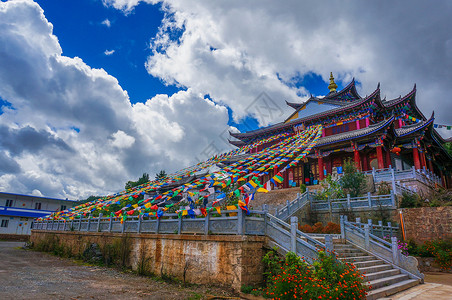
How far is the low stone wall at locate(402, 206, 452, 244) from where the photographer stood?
12789 mm

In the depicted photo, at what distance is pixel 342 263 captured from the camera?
6879 millimetres

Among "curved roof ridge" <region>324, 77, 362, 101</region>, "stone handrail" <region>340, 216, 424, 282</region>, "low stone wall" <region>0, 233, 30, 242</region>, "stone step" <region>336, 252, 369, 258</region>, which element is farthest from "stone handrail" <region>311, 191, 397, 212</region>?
"low stone wall" <region>0, 233, 30, 242</region>

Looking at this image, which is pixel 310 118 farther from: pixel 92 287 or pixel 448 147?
pixel 92 287

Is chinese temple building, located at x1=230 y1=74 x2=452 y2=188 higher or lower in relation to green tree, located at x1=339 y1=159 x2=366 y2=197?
higher

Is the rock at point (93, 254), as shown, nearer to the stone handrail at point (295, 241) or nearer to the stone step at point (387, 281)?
the stone handrail at point (295, 241)

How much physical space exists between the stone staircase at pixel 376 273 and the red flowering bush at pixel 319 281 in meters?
1.18

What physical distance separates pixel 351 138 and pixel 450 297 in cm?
1706

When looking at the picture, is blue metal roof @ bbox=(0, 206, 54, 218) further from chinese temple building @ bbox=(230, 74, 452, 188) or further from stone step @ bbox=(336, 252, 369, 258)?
stone step @ bbox=(336, 252, 369, 258)

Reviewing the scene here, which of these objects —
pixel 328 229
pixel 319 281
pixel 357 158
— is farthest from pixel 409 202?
pixel 319 281

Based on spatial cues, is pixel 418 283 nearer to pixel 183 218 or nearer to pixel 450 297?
pixel 450 297

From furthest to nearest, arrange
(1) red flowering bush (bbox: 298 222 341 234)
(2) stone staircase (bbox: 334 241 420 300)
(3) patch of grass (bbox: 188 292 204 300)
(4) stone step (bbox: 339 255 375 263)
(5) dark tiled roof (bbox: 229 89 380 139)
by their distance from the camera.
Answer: (5) dark tiled roof (bbox: 229 89 380 139)
(1) red flowering bush (bbox: 298 222 341 234)
(4) stone step (bbox: 339 255 375 263)
(2) stone staircase (bbox: 334 241 420 300)
(3) patch of grass (bbox: 188 292 204 300)

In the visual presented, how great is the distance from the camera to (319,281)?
6.01 metres

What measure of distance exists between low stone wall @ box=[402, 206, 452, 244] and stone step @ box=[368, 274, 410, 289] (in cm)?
481

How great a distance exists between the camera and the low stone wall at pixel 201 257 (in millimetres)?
7699
